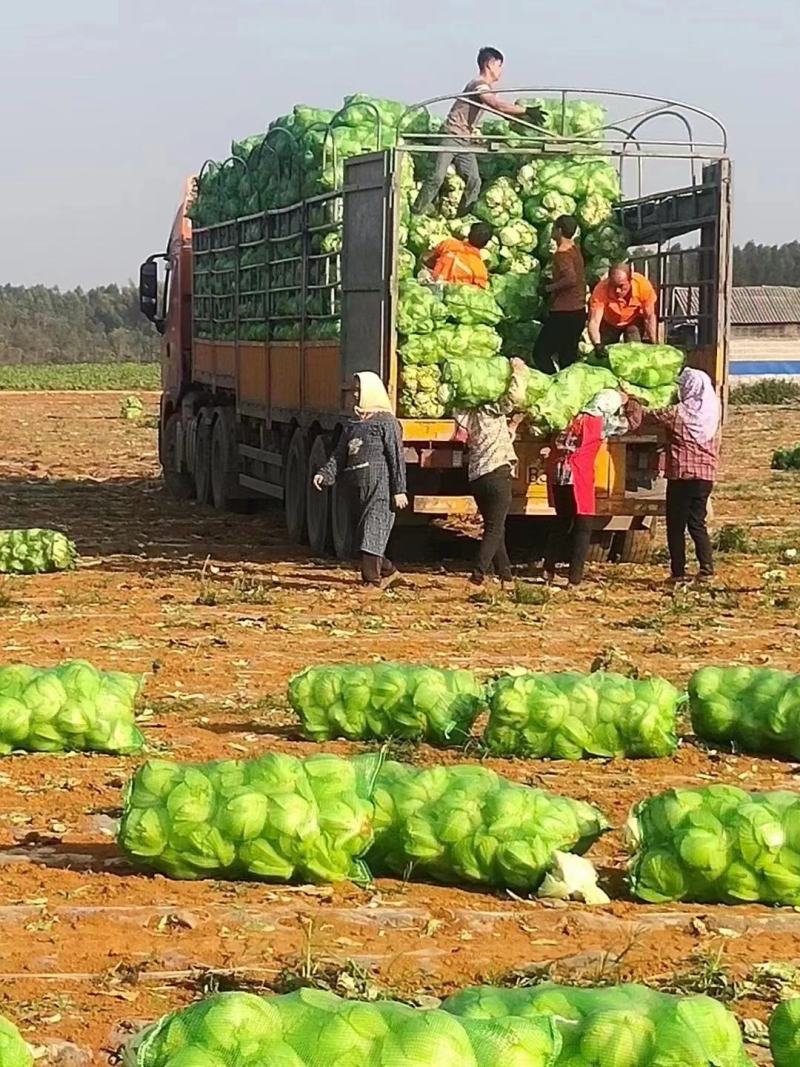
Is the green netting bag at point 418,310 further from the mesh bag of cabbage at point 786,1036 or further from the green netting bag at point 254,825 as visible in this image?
the mesh bag of cabbage at point 786,1036

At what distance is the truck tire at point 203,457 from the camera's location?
79.4ft

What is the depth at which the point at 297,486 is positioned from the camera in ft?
62.5

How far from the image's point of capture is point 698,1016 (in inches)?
200

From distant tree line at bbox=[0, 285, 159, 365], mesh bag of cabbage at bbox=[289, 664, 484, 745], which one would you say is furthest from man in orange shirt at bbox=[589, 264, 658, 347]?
distant tree line at bbox=[0, 285, 159, 365]

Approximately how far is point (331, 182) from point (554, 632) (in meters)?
5.73

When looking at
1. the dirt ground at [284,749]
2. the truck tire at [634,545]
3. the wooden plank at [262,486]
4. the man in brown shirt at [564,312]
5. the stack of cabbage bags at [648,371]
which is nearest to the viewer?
the dirt ground at [284,749]

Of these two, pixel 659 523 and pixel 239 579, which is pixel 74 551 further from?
pixel 659 523

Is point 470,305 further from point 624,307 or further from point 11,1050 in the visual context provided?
point 11,1050

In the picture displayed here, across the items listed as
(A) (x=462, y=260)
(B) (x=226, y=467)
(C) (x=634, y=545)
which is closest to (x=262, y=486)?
(B) (x=226, y=467)

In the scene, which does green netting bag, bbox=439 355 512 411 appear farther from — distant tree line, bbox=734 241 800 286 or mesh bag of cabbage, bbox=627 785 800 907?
distant tree line, bbox=734 241 800 286

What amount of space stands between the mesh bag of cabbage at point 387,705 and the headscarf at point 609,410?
6353 millimetres

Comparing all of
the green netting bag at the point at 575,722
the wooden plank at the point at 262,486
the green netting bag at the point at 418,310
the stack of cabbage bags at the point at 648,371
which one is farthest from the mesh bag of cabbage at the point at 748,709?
the wooden plank at the point at 262,486

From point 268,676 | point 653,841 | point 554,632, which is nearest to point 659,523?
point 554,632

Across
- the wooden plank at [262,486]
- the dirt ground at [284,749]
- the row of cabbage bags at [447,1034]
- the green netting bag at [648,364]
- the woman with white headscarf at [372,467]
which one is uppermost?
the green netting bag at [648,364]
